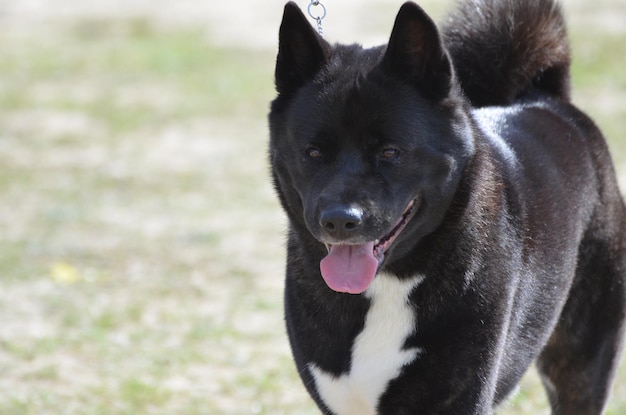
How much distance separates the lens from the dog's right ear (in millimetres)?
3148

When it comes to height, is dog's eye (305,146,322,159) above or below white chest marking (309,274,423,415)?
above

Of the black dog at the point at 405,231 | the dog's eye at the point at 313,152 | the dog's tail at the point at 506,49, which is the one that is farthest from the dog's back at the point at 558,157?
the dog's eye at the point at 313,152

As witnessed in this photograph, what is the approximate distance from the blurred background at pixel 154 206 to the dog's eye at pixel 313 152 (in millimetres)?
1478

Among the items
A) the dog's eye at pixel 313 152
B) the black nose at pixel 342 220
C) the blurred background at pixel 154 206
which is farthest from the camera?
the blurred background at pixel 154 206

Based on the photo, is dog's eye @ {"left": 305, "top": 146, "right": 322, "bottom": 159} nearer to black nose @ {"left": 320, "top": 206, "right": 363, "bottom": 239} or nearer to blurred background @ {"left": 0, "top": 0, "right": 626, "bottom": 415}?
black nose @ {"left": 320, "top": 206, "right": 363, "bottom": 239}

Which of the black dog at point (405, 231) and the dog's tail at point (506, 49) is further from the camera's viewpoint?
the dog's tail at point (506, 49)

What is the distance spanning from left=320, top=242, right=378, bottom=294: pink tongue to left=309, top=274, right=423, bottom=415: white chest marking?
0.18 meters

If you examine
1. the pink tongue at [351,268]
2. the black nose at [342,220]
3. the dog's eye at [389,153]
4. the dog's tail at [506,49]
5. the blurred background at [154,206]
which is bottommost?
the blurred background at [154,206]

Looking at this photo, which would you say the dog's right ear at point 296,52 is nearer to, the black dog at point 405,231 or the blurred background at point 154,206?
the black dog at point 405,231

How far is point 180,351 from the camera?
17.4ft

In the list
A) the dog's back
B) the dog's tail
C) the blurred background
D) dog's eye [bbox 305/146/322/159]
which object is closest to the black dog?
dog's eye [bbox 305/146/322/159]

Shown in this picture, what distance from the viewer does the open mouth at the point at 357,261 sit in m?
2.98

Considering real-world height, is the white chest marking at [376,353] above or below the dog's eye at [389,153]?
below

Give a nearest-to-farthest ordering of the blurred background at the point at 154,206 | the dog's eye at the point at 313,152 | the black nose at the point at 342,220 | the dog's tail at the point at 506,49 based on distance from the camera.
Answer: the black nose at the point at 342,220, the dog's eye at the point at 313,152, the dog's tail at the point at 506,49, the blurred background at the point at 154,206
